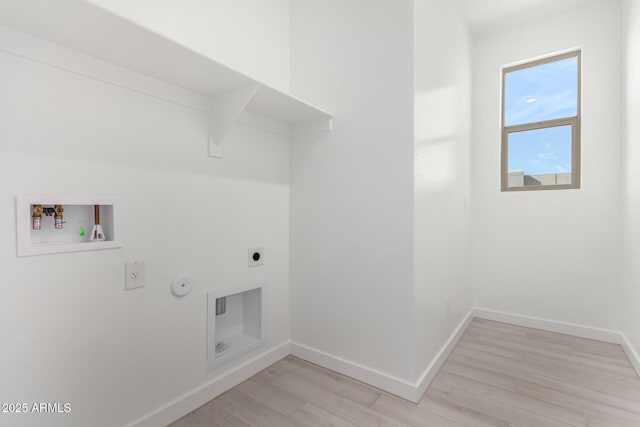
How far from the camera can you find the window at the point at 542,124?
9.18ft

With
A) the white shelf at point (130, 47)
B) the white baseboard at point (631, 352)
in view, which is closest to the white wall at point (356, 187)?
the white shelf at point (130, 47)

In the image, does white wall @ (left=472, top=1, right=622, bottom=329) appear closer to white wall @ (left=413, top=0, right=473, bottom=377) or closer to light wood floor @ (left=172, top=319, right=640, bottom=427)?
white wall @ (left=413, top=0, right=473, bottom=377)

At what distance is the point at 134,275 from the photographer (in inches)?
56.1

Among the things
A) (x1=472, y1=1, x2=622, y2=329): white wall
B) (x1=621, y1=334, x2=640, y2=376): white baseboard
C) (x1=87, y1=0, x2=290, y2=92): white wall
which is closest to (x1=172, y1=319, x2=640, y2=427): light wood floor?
(x1=621, y1=334, x2=640, y2=376): white baseboard

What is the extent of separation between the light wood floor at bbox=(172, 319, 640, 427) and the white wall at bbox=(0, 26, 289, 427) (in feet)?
0.91

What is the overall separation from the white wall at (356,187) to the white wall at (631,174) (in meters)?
1.71

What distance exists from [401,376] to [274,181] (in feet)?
4.76

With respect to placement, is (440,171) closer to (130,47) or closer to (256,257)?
(256,257)

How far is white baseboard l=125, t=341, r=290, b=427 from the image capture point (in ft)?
4.89

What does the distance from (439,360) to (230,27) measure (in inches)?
99.0

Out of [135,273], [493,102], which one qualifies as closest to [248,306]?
[135,273]

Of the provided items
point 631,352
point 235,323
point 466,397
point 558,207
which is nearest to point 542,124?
point 558,207

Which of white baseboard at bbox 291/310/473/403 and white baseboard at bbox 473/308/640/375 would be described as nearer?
white baseboard at bbox 291/310/473/403

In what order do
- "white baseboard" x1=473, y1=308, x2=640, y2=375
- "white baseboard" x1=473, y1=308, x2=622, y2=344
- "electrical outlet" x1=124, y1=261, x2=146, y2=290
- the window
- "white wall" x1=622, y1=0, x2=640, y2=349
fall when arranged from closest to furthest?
"electrical outlet" x1=124, y1=261, x2=146, y2=290 → "white wall" x1=622, y1=0, x2=640, y2=349 → "white baseboard" x1=473, y1=308, x2=640, y2=375 → "white baseboard" x1=473, y1=308, x2=622, y2=344 → the window
